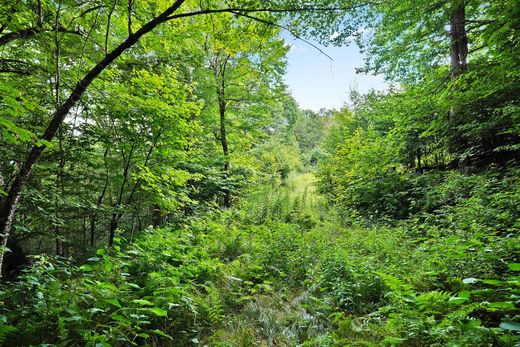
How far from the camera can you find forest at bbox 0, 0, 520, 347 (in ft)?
7.64

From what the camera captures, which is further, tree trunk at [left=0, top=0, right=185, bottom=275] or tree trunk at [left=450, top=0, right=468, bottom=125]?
tree trunk at [left=450, top=0, right=468, bottom=125]

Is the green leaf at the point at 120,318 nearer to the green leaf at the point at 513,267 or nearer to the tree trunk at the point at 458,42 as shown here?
the green leaf at the point at 513,267

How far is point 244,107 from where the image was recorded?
961 centimetres

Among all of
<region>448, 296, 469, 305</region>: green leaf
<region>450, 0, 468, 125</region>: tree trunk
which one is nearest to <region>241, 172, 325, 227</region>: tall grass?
<region>450, 0, 468, 125</region>: tree trunk

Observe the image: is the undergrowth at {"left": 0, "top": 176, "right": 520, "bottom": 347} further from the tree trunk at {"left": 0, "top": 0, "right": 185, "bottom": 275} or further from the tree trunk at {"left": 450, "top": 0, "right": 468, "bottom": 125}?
the tree trunk at {"left": 450, "top": 0, "right": 468, "bottom": 125}

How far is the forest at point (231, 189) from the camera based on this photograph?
2330 millimetres

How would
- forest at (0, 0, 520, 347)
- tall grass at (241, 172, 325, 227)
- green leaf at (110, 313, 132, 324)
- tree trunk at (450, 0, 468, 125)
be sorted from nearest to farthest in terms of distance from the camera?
1. green leaf at (110, 313, 132, 324)
2. forest at (0, 0, 520, 347)
3. tree trunk at (450, 0, 468, 125)
4. tall grass at (241, 172, 325, 227)

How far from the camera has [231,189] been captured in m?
8.75

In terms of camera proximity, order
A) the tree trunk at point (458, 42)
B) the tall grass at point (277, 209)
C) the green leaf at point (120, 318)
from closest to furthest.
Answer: the green leaf at point (120, 318) < the tree trunk at point (458, 42) < the tall grass at point (277, 209)

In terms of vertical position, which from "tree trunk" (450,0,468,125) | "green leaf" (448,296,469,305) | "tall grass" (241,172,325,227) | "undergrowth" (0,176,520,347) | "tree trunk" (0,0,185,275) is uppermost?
"tree trunk" (450,0,468,125)

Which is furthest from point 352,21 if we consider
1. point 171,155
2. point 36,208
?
point 36,208

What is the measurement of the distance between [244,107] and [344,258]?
715 centimetres

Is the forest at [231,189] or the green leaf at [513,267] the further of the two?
the forest at [231,189]

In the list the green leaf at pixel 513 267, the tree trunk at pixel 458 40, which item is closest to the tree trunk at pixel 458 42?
the tree trunk at pixel 458 40
